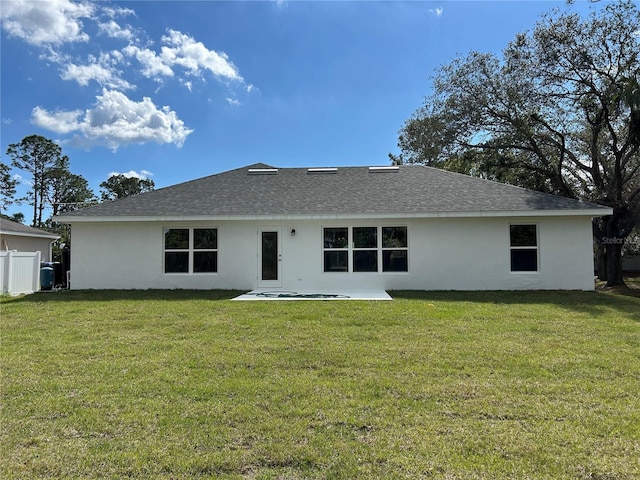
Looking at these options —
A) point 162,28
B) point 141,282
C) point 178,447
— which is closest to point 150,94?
point 162,28

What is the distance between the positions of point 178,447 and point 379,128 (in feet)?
73.4

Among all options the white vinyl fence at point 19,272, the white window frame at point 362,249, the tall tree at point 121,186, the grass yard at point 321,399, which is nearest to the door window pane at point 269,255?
the white window frame at point 362,249

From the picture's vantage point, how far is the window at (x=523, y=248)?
12.0 m

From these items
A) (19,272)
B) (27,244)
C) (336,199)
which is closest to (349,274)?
(336,199)

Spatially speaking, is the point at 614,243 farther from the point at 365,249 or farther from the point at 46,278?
the point at 46,278

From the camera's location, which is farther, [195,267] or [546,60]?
[546,60]

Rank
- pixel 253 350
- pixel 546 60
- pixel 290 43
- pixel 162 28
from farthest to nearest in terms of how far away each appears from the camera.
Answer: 1. pixel 546 60
2. pixel 290 43
3. pixel 162 28
4. pixel 253 350

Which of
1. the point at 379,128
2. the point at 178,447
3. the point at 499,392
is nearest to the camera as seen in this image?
the point at 178,447

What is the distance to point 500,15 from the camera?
14438 millimetres

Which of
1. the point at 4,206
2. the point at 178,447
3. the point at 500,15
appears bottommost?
the point at 178,447

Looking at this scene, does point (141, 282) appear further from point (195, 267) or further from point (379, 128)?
point (379, 128)

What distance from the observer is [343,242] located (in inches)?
492

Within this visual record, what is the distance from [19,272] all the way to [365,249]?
11503mm

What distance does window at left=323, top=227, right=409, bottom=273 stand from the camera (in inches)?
487
